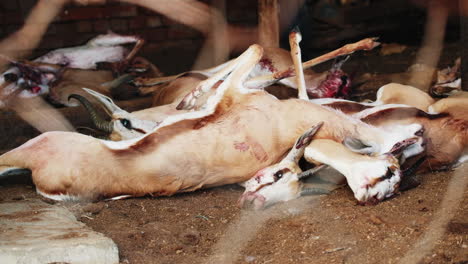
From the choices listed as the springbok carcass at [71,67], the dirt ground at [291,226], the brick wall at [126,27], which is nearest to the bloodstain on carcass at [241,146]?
the dirt ground at [291,226]

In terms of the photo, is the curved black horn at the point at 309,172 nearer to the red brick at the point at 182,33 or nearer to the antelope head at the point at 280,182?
the antelope head at the point at 280,182

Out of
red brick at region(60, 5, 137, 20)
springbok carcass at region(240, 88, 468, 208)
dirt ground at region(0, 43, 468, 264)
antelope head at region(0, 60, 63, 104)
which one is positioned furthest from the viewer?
red brick at region(60, 5, 137, 20)

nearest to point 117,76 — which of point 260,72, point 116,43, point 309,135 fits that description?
point 116,43

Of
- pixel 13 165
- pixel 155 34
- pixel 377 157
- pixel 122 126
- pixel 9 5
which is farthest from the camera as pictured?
pixel 155 34

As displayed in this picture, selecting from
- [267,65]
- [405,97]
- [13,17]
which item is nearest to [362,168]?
[405,97]

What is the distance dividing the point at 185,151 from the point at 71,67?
281cm

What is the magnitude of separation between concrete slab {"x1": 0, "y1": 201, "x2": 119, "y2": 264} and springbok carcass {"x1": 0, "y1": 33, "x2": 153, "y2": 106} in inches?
99.1

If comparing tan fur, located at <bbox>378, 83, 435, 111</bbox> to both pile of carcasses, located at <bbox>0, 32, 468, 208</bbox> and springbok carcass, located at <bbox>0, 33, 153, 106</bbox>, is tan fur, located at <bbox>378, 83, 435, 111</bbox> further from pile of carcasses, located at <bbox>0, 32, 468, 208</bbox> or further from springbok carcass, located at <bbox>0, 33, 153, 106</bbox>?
springbok carcass, located at <bbox>0, 33, 153, 106</bbox>

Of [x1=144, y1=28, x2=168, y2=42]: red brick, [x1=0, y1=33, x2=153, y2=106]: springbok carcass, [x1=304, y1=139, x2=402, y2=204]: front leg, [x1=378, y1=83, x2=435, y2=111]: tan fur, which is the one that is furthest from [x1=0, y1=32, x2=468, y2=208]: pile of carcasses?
[x1=144, y1=28, x2=168, y2=42]: red brick

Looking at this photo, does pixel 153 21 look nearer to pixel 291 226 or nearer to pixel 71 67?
pixel 71 67

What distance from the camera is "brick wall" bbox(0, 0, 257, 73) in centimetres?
662

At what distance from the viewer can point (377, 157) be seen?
10.6 ft

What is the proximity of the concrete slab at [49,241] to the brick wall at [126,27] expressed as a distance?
3901 mm

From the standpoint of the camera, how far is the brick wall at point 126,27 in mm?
6621
